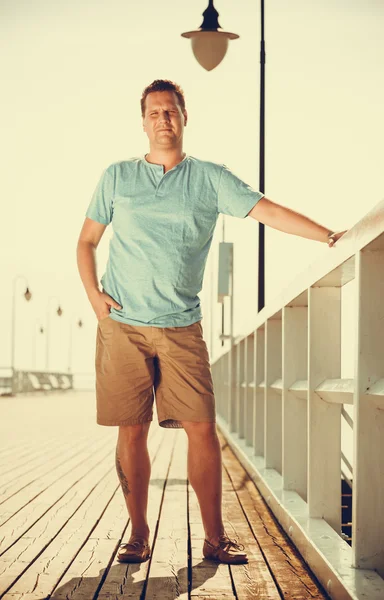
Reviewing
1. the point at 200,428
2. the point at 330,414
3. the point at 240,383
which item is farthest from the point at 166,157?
the point at 240,383

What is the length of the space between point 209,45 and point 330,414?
5279 millimetres

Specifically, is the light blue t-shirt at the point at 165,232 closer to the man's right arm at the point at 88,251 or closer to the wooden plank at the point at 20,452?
the man's right arm at the point at 88,251

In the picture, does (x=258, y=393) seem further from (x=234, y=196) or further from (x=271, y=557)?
(x=234, y=196)

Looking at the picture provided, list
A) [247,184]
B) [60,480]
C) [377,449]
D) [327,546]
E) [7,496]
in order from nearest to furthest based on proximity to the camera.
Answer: [377,449]
[327,546]
[247,184]
[7,496]
[60,480]

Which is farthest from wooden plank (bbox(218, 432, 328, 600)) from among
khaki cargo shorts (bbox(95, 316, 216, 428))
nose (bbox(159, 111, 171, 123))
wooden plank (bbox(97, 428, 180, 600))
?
nose (bbox(159, 111, 171, 123))

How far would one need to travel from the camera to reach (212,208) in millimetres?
3398

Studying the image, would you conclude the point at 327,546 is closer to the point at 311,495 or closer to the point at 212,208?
the point at 311,495

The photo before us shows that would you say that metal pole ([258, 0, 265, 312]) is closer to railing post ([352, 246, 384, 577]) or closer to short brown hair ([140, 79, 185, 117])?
short brown hair ([140, 79, 185, 117])

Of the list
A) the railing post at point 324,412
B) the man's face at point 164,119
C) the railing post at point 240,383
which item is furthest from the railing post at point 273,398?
the railing post at point 240,383

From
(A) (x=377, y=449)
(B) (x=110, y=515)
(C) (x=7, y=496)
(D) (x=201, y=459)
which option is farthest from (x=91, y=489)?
(A) (x=377, y=449)

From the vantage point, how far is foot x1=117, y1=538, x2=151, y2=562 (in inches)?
129

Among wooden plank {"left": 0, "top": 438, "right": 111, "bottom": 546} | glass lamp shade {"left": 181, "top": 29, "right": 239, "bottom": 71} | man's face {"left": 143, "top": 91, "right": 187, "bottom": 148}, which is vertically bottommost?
wooden plank {"left": 0, "top": 438, "right": 111, "bottom": 546}

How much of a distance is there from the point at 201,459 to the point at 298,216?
0.94 metres

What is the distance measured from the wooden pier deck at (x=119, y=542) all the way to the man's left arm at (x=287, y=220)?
3.56 feet
